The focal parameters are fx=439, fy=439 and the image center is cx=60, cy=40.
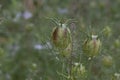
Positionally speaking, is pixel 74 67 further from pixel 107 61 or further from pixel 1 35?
pixel 1 35

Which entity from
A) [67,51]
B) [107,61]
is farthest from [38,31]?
[67,51]

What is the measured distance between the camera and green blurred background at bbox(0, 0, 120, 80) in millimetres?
2704

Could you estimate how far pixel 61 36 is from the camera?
174 centimetres

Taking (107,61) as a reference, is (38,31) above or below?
above

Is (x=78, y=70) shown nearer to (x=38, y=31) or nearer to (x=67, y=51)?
(x=67, y=51)

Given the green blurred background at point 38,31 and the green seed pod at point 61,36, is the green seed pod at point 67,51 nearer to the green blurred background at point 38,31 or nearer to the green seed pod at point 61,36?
the green seed pod at point 61,36

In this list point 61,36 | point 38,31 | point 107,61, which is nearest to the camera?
point 61,36

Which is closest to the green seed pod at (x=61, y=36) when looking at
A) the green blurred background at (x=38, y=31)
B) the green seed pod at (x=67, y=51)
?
the green seed pod at (x=67, y=51)

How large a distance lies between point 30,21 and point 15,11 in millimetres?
250

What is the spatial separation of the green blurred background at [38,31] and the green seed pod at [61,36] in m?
0.58

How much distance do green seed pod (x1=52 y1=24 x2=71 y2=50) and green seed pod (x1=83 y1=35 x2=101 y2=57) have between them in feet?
0.24

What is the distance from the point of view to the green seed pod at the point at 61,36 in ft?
5.67

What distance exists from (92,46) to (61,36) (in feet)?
0.44

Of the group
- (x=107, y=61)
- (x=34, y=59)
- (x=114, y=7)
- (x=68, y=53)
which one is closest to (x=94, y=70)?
(x=107, y=61)
